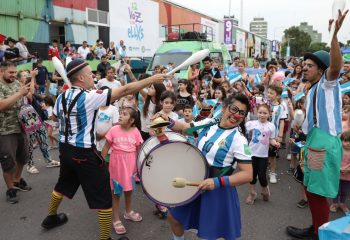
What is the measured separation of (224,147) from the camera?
2.49m

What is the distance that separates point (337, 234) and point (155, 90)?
327 centimetres

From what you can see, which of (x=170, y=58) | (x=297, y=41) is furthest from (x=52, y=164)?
(x=297, y=41)

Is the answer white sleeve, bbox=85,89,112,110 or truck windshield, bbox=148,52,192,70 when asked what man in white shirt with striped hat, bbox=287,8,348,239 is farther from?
truck windshield, bbox=148,52,192,70

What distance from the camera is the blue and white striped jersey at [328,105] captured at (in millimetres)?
2943

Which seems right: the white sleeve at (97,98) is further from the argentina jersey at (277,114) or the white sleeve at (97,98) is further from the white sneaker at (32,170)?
the argentina jersey at (277,114)

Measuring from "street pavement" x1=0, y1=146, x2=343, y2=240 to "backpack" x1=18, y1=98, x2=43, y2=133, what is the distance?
0.92 m

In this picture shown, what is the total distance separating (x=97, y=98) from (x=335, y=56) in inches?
79.3

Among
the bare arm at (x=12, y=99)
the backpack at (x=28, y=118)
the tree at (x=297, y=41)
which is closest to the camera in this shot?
the bare arm at (x=12, y=99)

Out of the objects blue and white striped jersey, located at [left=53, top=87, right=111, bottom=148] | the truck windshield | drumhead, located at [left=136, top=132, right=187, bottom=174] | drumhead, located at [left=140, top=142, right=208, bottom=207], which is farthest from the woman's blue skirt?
the truck windshield

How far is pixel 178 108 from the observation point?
5508 mm

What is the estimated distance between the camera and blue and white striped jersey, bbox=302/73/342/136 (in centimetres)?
294

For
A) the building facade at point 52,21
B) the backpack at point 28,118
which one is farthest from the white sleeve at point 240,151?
the building facade at point 52,21

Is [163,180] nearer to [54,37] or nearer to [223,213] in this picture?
[223,213]

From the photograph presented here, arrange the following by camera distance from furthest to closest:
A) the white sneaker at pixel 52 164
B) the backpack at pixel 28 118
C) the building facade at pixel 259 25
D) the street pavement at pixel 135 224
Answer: the building facade at pixel 259 25 < the white sneaker at pixel 52 164 < the backpack at pixel 28 118 < the street pavement at pixel 135 224
